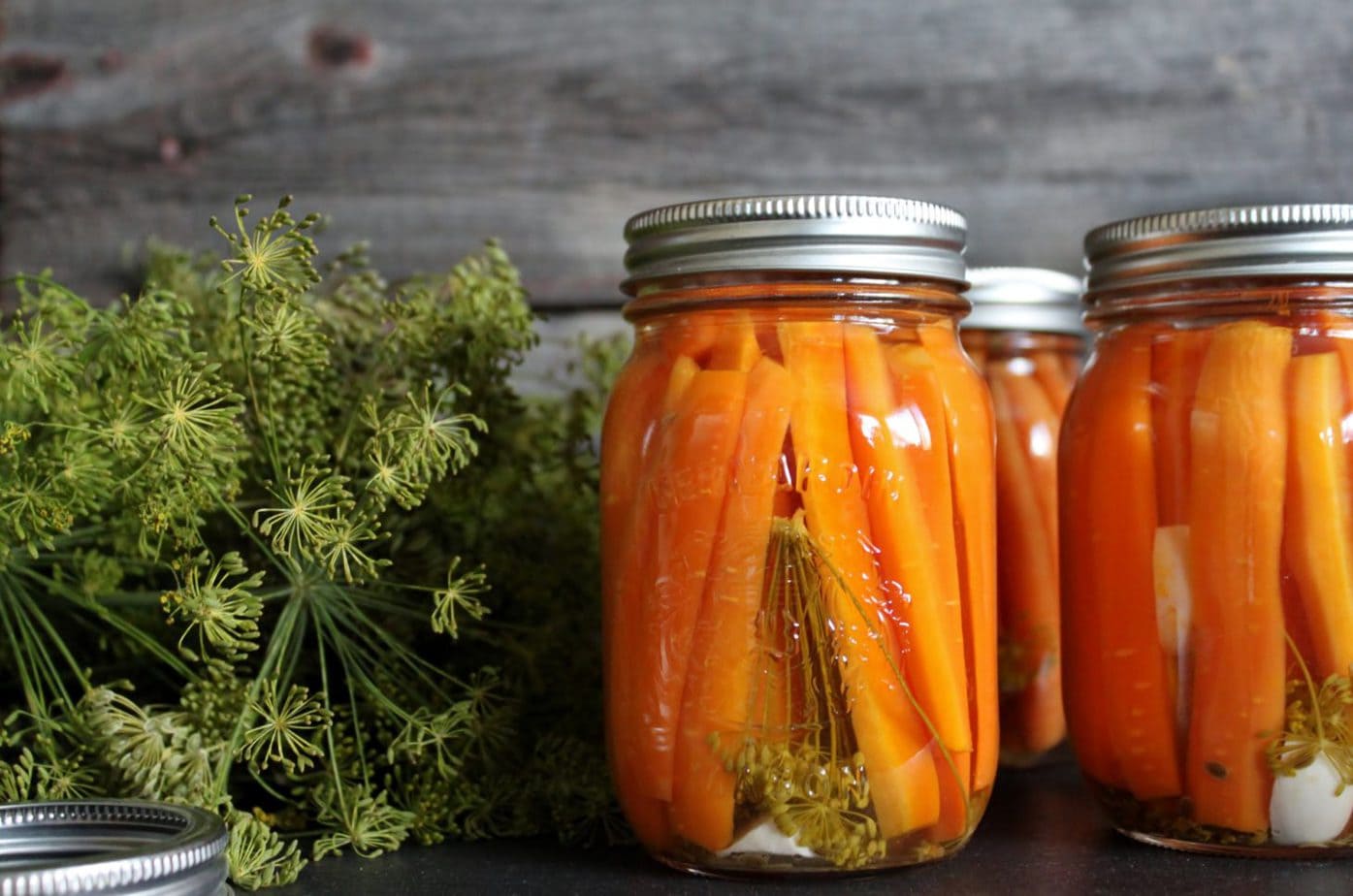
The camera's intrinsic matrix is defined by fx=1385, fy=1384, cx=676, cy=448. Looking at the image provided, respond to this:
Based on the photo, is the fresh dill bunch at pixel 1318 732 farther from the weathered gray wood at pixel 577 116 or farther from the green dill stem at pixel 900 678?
the weathered gray wood at pixel 577 116

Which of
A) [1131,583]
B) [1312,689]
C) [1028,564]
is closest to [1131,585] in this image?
[1131,583]

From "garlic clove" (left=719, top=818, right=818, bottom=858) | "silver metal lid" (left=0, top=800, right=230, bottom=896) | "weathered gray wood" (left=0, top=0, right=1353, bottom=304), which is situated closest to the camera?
"silver metal lid" (left=0, top=800, right=230, bottom=896)

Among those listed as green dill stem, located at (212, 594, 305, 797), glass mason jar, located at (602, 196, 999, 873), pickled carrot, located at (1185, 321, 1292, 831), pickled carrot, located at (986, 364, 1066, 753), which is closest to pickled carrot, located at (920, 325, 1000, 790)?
glass mason jar, located at (602, 196, 999, 873)

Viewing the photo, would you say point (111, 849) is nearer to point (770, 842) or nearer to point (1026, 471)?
point (770, 842)

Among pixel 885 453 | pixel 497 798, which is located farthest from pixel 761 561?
pixel 497 798

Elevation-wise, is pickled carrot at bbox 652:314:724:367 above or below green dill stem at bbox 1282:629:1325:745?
above

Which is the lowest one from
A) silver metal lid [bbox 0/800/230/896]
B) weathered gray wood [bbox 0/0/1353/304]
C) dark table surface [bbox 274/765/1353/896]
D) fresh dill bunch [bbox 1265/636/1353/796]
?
dark table surface [bbox 274/765/1353/896]

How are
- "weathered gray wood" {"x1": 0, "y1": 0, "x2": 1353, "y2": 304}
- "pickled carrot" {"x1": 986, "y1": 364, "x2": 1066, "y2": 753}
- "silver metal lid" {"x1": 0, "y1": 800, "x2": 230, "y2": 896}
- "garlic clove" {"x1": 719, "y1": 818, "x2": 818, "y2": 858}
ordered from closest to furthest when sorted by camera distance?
"silver metal lid" {"x1": 0, "y1": 800, "x2": 230, "y2": 896}
"garlic clove" {"x1": 719, "y1": 818, "x2": 818, "y2": 858}
"pickled carrot" {"x1": 986, "y1": 364, "x2": 1066, "y2": 753}
"weathered gray wood" {"x1": 0, "y1": 0, "x2": 1353, "y2": 304}

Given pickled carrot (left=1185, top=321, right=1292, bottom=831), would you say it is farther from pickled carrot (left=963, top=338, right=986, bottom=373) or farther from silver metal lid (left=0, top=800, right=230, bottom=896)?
silver metal lid (left=0, top=800, right=230, bottom=896)
